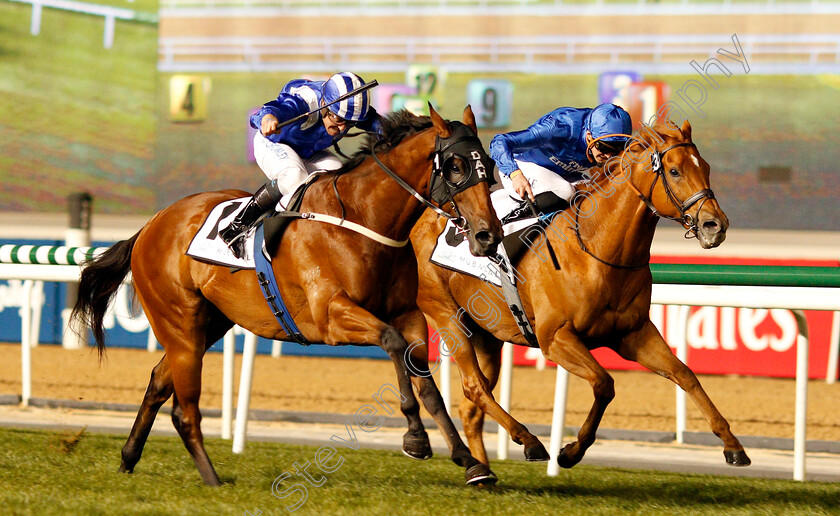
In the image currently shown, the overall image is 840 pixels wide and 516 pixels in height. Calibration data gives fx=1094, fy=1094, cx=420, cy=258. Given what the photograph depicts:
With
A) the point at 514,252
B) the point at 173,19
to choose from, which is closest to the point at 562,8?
the point at 173,19

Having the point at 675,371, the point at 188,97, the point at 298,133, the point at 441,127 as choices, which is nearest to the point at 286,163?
the point at 298,133

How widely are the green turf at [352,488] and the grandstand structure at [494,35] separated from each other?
554 inches

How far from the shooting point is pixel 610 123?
4.47 metres

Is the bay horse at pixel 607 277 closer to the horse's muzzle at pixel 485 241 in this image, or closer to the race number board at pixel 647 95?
the horse's muzzle at pixel 485 241

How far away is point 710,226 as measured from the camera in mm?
3854

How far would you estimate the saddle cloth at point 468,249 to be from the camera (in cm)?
455

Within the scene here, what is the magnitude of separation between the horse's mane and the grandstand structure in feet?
47.3

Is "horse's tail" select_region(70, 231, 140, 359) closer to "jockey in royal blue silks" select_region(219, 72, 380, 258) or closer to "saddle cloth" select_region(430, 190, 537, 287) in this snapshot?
"jockey in royal blue silks" select_region(219, 72, 380, 258)

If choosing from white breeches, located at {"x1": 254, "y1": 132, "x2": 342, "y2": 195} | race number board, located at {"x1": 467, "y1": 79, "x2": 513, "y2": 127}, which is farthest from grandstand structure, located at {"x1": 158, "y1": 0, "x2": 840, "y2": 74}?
white breeches, located at {"x1": 254, "y1": 132, "x2": 342, "y2": 195}

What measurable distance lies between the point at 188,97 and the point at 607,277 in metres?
17.2

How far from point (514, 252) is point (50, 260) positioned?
2.66 metres

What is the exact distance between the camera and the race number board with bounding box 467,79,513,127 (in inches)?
734

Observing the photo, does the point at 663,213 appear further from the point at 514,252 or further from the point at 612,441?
the point at 612,441

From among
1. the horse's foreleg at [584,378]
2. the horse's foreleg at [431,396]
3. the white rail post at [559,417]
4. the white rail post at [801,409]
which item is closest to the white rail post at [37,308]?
the white rail post at [559,417]
